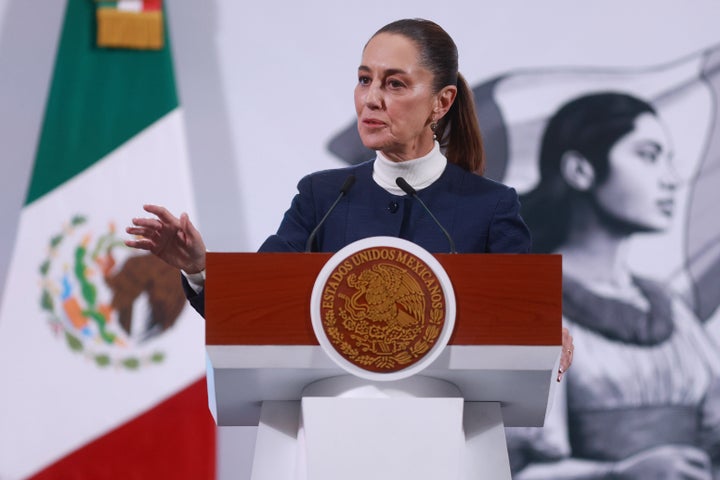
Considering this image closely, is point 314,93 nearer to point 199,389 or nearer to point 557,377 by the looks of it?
point 199,389

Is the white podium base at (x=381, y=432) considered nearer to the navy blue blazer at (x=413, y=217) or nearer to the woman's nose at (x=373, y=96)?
the navy blue blazer at (x=413, y=217)

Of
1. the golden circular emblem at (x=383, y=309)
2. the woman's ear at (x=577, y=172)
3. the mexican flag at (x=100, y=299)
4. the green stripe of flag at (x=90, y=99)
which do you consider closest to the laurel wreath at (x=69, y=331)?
the mexican flag at (x=100, y=299)

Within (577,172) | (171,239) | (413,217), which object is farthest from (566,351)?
(577,172)

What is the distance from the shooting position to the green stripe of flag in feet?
13.0

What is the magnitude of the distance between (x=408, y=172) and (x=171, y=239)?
2.01 ft

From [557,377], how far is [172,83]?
2.49m

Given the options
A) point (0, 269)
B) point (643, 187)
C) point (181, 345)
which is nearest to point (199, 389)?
point (181, 345)

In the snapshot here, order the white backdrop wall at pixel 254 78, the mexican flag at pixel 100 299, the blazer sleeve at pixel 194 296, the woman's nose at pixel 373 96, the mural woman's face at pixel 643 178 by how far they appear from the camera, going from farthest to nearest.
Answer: the mural woman's face at pixel 643 178, the white backdrop wall at pixel 254 78, the mexican flag at pixel 100 299, the woman's nose at pixel 373 96, the blazer sleeve at pixel 194 296

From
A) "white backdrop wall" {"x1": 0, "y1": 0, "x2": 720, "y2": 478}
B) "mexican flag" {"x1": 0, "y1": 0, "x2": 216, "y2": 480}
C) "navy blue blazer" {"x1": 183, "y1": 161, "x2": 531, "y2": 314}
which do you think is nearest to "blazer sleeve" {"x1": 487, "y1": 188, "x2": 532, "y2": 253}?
"navy blue blazer" {"x1": 183, "y1": 161, "x2": 531, "y2": 314}

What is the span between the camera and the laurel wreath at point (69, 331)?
153 inches

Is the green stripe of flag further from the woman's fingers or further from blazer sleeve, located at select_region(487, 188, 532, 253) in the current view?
the woman's fingers

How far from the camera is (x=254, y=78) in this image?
13.3ft

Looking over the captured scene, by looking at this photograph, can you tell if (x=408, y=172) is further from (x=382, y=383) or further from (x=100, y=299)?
(x=100, y=299)

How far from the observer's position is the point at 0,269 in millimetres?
3879
